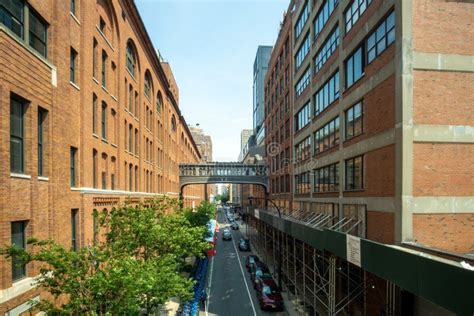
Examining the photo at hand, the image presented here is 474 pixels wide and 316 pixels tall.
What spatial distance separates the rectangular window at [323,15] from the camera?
26259mm

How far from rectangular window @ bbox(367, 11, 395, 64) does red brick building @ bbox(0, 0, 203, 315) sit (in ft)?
49.1

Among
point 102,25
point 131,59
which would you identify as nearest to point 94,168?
point 102,25

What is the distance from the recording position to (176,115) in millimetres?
63094

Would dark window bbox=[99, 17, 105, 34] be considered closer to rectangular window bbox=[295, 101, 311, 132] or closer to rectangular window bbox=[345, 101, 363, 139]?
rectangular window bbox=[345, 101, 363, 139]

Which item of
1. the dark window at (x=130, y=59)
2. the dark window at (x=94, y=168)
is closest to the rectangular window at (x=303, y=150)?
the dark window at (x=130, y=59)

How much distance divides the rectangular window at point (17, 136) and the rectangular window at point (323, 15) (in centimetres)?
2079

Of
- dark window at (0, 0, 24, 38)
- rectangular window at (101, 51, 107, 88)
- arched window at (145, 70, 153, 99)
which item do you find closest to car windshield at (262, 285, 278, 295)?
rectangular window at (101, 51, 107, 88)

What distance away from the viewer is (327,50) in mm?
27125

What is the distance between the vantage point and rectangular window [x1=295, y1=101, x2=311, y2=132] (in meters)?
32.7

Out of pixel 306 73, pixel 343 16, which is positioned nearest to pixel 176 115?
pixel 306 73

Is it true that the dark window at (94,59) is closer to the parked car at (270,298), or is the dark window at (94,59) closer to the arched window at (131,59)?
the arched window at (131,59)

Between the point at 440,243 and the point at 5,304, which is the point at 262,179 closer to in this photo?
the point at 440,243

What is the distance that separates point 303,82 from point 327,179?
39.1 ft

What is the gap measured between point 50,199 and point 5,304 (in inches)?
185
